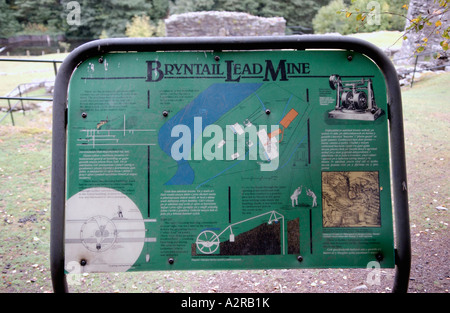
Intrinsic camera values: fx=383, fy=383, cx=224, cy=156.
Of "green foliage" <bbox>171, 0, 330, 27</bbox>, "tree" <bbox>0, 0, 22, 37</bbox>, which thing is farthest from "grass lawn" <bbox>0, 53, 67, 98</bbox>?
"green foliage" <bbox>171, 0, 330, 27</bbox>

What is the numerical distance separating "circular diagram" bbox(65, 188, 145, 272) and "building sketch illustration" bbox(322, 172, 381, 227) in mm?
851

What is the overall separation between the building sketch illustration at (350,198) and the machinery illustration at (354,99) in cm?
26

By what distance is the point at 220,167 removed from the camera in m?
1.75

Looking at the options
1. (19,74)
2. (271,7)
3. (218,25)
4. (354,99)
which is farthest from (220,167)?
(271,7)

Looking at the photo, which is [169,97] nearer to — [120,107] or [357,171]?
[120,107]

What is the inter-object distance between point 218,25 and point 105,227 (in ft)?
58.2

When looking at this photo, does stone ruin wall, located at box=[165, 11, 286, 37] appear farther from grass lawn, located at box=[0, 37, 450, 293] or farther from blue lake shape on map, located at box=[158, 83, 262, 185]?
blue lake shape on map, located at box=[158, 83, 262, 185]

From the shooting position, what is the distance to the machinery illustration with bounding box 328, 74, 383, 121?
1.73 m

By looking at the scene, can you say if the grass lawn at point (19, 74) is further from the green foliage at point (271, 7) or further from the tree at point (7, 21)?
the green foliage at point (271, 7)

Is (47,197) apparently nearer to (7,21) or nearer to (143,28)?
(7,21)

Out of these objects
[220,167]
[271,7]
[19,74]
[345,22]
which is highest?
[271,7]

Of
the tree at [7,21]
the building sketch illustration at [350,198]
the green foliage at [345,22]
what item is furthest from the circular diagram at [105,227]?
A: the tree at [7,21]

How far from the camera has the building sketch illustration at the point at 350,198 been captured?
68.8 inches

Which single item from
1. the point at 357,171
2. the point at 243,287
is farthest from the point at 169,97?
the point at 243,287
